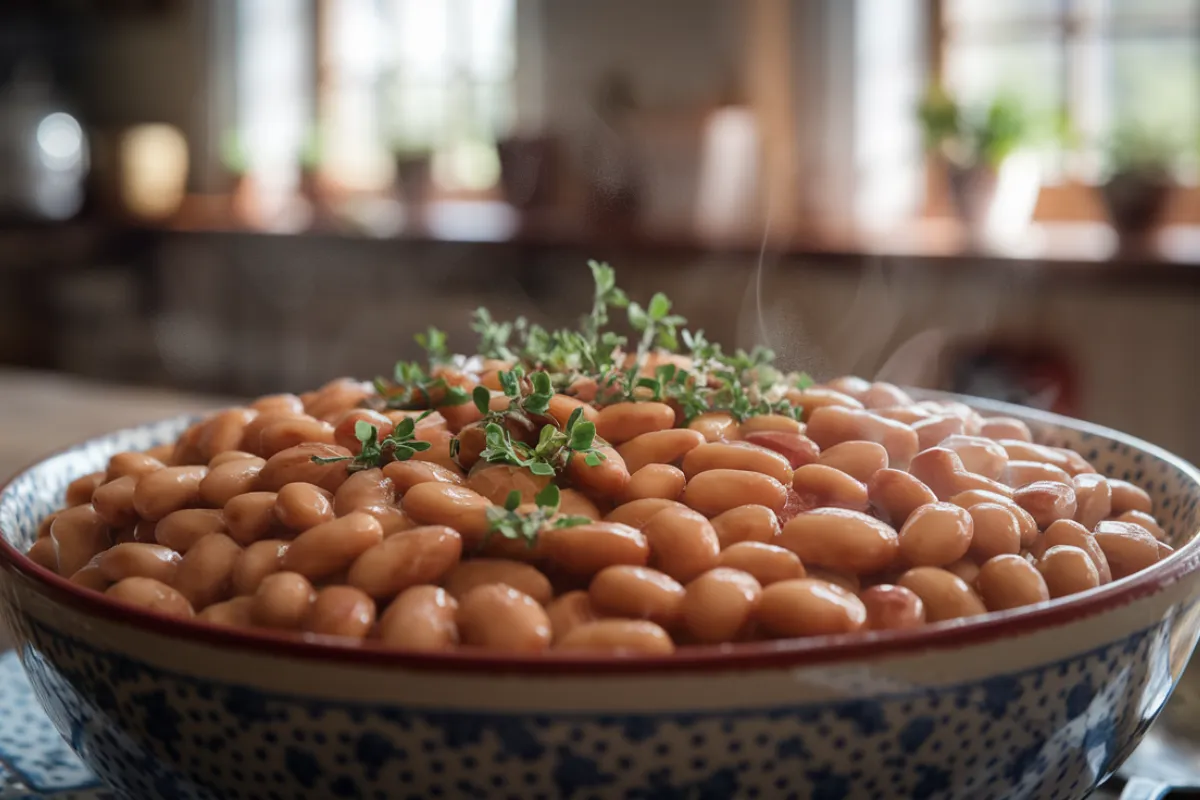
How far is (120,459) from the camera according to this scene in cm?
61

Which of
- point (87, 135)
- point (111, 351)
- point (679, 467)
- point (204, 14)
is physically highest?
point (204, 14)

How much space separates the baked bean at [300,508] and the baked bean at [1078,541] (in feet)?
0.99

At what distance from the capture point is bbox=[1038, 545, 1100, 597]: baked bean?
0.48 metres

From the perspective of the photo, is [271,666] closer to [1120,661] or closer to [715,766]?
[715,766]

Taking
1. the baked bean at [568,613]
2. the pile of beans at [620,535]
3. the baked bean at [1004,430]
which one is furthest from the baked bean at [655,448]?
the baked bean at [1004,430]

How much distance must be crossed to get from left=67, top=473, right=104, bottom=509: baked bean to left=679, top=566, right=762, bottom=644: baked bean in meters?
0.36

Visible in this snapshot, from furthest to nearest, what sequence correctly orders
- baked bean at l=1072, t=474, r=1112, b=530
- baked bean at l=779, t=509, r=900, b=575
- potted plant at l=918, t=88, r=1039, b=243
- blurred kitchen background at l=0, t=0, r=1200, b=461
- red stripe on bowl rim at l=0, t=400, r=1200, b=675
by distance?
potted plant at l=918, t=88, r=1039, b=243
blurred kitchen background at l=0, t=0, r=1200, b=461
baked bean at l=1072, t=474, r=1112, b=530
baked bean at l=779, t=509, r=900, b=575
red stripe on bowl rim at l=0, t=400, r=1200, b=675

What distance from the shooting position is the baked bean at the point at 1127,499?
617 mm

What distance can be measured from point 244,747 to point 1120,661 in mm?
311

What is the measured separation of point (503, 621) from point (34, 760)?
1.15ft

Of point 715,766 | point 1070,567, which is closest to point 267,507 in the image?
point 715,766

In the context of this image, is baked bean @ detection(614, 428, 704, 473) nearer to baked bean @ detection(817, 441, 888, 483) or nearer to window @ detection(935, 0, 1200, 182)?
baked bean @ detection(817, 441, 888, 483)

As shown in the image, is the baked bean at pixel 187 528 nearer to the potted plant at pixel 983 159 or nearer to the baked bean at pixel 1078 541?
the baked bean at pixel 1078 541

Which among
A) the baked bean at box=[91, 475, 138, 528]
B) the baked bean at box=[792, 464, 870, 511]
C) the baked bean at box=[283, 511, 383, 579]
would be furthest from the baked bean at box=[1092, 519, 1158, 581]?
the baked bean at box=[91, 475, 138, 528]
